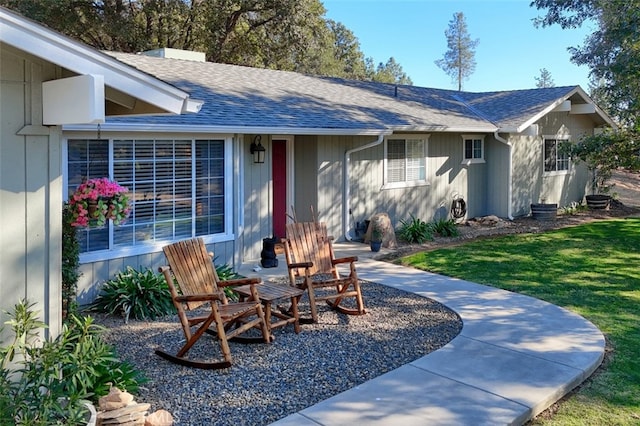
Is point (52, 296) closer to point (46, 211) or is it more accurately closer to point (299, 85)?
point (46, 211)

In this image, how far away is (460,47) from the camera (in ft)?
187

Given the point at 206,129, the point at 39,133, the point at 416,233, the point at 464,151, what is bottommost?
the point at 416,233

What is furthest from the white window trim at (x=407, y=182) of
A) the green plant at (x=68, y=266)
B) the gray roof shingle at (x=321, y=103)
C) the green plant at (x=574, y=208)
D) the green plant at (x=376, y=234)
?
the green plant at (x=68, y=266)

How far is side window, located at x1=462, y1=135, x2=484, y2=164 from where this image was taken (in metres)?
14.8

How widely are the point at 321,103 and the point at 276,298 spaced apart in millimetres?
7395

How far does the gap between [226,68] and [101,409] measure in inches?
413

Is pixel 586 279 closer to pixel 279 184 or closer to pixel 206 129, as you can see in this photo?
pixel 279 184

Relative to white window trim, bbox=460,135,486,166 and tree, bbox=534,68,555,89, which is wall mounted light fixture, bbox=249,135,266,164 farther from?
tree, bbox=534,68,555,89

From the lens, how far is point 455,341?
574cm

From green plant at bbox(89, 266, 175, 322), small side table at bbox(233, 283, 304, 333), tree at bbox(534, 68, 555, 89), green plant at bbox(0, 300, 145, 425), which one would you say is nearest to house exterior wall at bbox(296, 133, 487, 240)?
green plant at bbox(89, 266, 175, 322)

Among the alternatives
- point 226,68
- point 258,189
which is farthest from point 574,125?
point 258,189

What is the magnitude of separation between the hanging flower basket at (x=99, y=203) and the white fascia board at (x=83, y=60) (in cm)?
118

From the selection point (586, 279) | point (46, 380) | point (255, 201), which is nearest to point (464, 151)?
point (586, 279)

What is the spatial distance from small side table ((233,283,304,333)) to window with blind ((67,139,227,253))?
2492 mm
